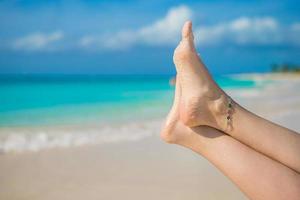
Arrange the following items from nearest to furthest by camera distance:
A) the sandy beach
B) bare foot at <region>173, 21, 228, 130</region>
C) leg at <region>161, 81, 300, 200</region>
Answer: leg at <region>161, 81, 300, 200</region> < bare foot at <region>173, 21, 228, 130</region> < the sandy beach

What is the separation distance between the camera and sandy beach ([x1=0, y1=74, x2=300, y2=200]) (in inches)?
76.9

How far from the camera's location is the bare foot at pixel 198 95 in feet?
4.12

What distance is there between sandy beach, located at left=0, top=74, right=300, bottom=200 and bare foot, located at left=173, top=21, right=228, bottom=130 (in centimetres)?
70

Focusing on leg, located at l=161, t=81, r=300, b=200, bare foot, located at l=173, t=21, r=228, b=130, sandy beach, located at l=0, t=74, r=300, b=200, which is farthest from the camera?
sandy beach, located at l=0, t=74, r=300, b=200

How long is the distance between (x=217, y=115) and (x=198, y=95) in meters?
0.08

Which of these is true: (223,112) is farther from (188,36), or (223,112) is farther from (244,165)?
(188,36)

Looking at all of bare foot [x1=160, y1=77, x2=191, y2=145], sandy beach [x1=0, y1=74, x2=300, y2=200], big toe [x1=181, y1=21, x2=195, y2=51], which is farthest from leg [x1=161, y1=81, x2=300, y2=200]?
sandy beach [x1=0, y1=74, x2=300, y2=200]

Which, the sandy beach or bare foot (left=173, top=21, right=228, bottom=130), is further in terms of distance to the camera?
the sandy beach

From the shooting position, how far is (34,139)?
10.6 ft

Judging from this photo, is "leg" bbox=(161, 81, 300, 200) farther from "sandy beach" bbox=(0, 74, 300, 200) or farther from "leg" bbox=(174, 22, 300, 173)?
"sandy beach" bbox=(0, 74, 300, 200)

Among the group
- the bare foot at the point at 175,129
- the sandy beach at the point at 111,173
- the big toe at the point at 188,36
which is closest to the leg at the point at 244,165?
the bare foot at the point at 175,129

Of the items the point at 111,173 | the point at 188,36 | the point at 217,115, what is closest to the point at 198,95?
the point at 217,115

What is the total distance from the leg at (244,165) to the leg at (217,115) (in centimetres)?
2

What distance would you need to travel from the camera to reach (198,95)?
50.0 inches
